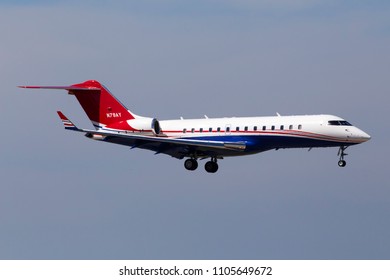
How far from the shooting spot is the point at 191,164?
6284cm

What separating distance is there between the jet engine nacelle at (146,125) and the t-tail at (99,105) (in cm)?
92

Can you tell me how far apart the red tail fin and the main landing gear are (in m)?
5.35

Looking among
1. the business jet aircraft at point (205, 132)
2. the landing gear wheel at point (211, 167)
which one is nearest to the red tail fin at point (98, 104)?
the business jet aircraft at point (205, 132)

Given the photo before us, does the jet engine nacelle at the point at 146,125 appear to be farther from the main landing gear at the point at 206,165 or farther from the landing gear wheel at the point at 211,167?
the landing gear wheel at the point at 211,167

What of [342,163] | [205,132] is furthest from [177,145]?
[342,163]

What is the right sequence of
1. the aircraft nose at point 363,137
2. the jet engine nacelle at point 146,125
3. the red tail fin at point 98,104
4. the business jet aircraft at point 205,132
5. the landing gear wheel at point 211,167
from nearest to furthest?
the aircraft nose at point 363,137 < the business jet aircraft at point 205,132 < the landing gear wheel at point 211,167 < the jet engine nacelle at point 146,125 < the red tail fin at point 98,104

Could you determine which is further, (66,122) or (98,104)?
(98,104)

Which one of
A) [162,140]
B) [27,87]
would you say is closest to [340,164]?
[162,140]

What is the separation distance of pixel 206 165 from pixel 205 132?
224 cm

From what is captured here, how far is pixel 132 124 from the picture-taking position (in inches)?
2564

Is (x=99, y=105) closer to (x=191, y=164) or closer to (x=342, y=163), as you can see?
(x=191, y=164)

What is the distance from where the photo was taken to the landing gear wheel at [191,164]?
206 feet

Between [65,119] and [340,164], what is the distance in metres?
13.9

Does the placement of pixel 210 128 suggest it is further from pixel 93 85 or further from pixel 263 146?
pixel 93 85
